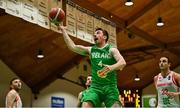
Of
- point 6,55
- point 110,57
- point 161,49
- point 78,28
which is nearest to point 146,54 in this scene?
point 161,49

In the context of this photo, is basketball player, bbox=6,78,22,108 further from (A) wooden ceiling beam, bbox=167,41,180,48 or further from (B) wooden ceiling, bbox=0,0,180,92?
(A) wooden ceiling beam, bbox=167,41,180,48

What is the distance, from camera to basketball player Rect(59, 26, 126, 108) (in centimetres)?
494

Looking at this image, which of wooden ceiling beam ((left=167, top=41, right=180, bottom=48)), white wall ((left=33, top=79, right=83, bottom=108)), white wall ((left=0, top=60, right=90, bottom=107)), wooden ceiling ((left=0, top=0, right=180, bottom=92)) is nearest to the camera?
wooden ceiling ((left=0, top=0, right=180, bottom=92))

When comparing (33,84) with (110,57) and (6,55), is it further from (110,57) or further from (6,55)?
(110,57)

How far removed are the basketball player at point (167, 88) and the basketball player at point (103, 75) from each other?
1.60m

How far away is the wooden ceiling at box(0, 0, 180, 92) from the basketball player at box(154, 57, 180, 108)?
5624 millimetres

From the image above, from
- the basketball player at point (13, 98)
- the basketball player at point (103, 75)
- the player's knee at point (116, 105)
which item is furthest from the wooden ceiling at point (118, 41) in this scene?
the player's knee at point (116, 105)

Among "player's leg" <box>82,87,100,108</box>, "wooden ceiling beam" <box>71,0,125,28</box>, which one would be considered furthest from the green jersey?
"wooden ceiling beam" <box>71,0,125,28</box>

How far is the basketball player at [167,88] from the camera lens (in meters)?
6.36

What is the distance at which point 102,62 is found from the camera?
5133mm

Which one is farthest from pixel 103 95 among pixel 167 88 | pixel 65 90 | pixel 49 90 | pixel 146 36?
pixel 65 90

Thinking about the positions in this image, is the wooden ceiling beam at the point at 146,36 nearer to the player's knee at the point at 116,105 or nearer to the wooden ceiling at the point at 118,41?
the wooden ceiling at the point at 118,41

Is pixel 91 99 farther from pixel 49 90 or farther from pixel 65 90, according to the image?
pixel 65 90

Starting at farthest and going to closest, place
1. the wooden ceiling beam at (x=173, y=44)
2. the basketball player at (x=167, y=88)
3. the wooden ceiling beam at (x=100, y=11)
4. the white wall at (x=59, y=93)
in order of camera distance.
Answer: the white wall at (x=59, y=93) < the wooden ceiling beam at (x=173, y=44) < the wooden ceiling beam at (x=100, y=11) < the basketball player at (x=167, y=88)
